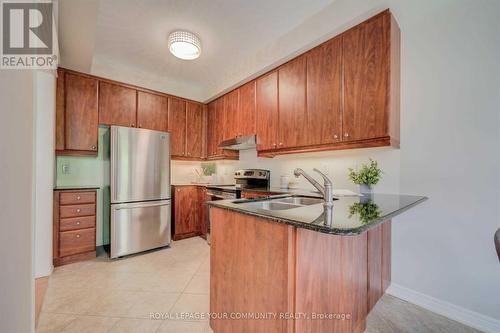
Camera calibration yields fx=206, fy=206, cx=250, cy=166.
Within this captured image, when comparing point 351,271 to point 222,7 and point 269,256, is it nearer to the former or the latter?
point 269,256

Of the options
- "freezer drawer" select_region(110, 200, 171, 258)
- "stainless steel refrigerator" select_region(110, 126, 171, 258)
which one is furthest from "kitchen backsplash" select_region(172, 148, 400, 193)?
"freezer drawer" select_region(110, 200, 171, 258)

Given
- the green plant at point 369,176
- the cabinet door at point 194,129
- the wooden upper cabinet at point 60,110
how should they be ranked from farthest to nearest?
the cabinet door at point 194,129 → the wooden upper cabinet at point 60,110 → the green plant at point 369,176

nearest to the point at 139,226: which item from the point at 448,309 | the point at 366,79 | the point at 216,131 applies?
the point at 216,131

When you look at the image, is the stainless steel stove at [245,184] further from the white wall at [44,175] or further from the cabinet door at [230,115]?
the white wall at [44,175]

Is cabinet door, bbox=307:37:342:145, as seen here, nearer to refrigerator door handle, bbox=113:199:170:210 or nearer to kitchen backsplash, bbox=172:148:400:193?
kitchen backsplash, bbox=172:148:400:193

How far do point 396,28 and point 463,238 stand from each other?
1826 millimetres

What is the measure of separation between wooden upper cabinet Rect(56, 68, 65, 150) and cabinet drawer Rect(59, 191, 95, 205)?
Answer: 63 centimetres

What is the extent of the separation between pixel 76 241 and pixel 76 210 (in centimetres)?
39

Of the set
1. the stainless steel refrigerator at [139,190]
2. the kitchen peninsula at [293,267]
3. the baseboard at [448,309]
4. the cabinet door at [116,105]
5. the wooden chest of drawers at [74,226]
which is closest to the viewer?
the kitchen peninsula at [293,267]

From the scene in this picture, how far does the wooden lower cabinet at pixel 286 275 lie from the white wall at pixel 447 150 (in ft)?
2.10

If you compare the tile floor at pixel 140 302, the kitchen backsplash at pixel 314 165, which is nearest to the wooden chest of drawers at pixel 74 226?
the tile floor at pixel 140 302

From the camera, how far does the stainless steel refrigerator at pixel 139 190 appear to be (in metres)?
2.73

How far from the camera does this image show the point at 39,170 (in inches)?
91.1

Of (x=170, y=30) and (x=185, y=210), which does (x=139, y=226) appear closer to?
(x=185, y=210)
